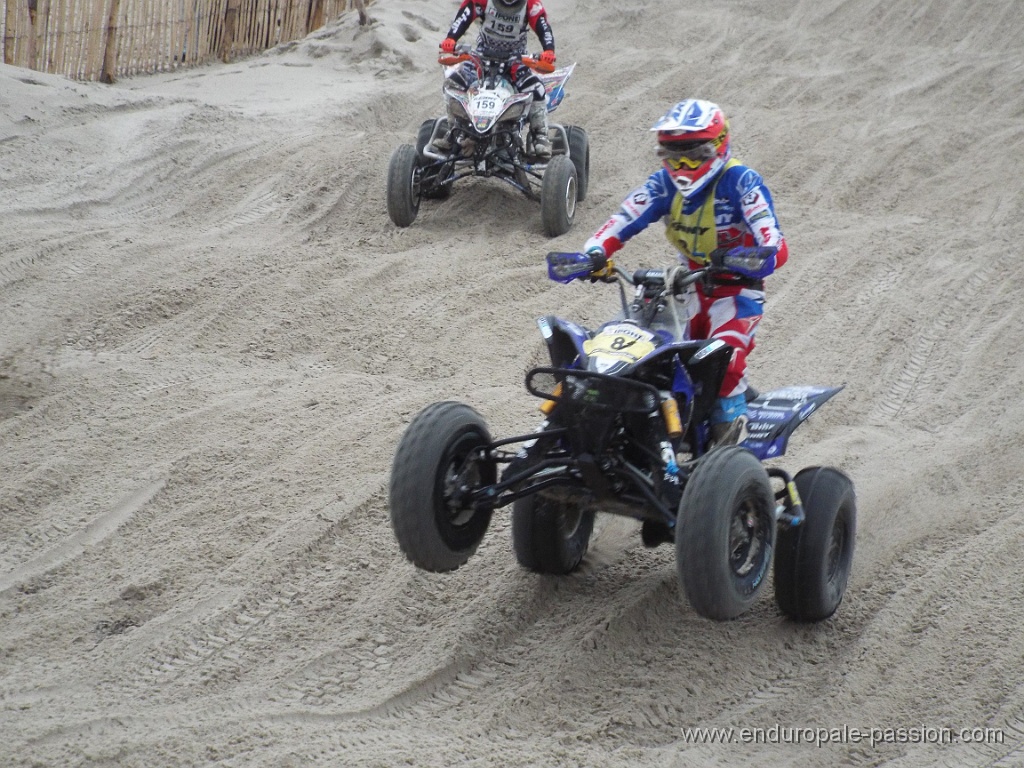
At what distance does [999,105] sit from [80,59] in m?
10.4

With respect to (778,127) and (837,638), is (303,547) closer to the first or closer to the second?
(837,638)

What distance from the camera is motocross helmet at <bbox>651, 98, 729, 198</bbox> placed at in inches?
171

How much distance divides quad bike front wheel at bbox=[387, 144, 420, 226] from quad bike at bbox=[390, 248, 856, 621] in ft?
16.0

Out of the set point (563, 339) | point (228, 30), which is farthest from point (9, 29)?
point (563, 339)

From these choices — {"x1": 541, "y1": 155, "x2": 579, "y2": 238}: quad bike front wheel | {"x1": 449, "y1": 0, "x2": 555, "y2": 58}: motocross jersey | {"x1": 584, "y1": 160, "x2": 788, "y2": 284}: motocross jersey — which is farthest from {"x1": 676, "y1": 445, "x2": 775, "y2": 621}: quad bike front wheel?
{"x1": 449, "y1": 0, "x2": 555, "y2": 58}: motocross jersey

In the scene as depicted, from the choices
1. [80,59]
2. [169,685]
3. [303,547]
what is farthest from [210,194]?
[169,685]

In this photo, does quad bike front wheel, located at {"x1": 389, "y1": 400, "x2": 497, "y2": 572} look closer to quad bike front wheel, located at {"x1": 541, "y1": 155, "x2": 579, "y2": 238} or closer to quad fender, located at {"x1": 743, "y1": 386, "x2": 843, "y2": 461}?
quad fender, located at {"x1": 743, "y1": 386, "x2": 843, "y2": 461}

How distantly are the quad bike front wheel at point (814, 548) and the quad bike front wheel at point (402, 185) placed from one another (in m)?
5.44

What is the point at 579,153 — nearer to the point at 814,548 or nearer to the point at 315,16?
the point at 814,548

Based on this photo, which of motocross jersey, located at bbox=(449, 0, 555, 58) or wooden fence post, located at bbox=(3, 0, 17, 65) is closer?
motocross jersey, located at bbox=(449, 0, 555, 58)

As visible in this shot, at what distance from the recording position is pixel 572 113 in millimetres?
12047

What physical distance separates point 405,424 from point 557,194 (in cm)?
332

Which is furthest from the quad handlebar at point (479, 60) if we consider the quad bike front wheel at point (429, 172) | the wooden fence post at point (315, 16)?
the wooden fence post at point (315, 16)

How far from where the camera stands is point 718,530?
137 inches
